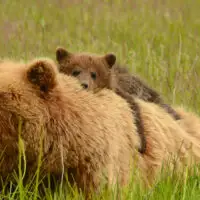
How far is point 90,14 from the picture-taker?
10.7m

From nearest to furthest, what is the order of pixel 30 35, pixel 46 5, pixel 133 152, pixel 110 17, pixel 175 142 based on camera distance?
pixel 133 152, pixel 175 142, pixel 30 35, pixel 110 17, pixel 46 5

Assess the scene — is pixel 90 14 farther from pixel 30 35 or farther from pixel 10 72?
pixel 10 72

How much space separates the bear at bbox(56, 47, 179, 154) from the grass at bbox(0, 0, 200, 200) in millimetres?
285

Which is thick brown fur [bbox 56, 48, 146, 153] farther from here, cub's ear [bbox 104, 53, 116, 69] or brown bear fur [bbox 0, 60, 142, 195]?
brown bear fur [bbox 0, 60, 142, 195]

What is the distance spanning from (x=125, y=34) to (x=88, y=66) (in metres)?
3.98

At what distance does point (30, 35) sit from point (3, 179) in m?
5.45

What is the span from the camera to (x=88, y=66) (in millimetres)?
5238

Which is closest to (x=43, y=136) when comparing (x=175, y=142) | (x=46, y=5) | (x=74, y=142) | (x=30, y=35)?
(x=74, y=142)

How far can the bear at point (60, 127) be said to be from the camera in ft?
11.6

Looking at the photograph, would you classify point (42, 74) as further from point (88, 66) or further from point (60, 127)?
point (88, 66)

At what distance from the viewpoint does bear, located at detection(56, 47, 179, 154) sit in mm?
5079

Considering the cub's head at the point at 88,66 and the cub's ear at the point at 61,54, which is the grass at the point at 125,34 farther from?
the cub's ear at the point at 61,54

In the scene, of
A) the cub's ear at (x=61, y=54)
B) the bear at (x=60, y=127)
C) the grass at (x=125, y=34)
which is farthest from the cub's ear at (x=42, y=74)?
the grass at (x=125, y=34)

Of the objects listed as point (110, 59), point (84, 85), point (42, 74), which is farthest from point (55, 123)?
point (110, 59)
